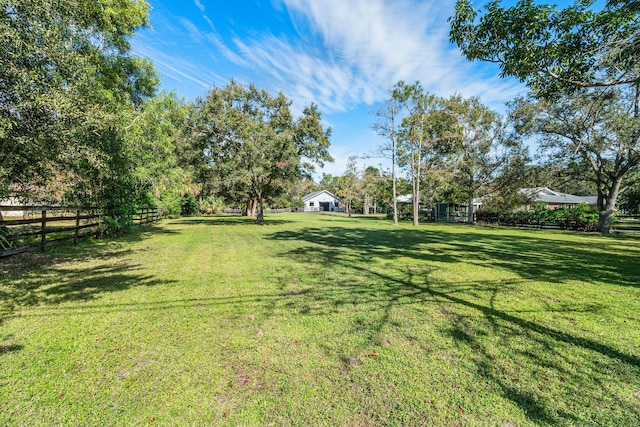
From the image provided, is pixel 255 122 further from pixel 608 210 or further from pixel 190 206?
pixel 608 210

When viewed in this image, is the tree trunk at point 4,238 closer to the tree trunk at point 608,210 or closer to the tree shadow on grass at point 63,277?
the tree shadow on grass at point 63,277

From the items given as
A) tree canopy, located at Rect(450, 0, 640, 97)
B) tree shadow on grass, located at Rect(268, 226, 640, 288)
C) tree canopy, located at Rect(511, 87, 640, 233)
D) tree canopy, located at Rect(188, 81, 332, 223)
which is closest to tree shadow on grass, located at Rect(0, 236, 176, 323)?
tree shadow on grass, located at Rect(268, 226, 640, 288)

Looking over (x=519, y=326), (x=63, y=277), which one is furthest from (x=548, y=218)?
(x=63, y=277)

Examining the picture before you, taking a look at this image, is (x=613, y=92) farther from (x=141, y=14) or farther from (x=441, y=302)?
(x=141, y=14)

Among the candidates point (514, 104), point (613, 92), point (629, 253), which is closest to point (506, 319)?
point (629, 253)

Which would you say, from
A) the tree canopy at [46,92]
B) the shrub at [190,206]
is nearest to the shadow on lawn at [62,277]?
the tree canopy at [46,92]

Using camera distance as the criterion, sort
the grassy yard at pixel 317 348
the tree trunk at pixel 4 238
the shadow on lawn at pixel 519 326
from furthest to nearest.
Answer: the tree trunk at pixel 4 238, the shadow on lawn at pixel 519 326, the grassy yard at pixel 317 348

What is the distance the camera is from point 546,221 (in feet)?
69.1

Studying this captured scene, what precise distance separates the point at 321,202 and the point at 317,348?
63576 millimetres

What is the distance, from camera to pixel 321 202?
66375 millimetres

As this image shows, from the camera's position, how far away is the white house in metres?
65.4

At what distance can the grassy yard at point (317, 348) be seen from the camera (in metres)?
2.08

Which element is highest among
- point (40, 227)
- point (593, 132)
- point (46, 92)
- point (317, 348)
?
point (593, 132)

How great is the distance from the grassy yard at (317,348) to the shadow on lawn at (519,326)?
0.7 inches
